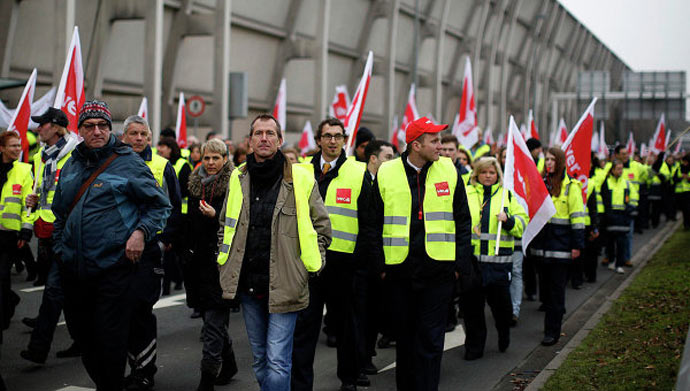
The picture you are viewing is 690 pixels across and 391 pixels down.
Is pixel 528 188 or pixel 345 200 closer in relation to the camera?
pixel 345 200

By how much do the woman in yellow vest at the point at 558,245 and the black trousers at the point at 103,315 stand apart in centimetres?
490

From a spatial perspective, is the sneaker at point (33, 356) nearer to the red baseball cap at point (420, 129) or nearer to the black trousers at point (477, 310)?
the red baseball cap at point (420, 129)

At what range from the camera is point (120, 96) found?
22047 mm

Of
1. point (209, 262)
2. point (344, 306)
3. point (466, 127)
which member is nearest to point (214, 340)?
point (209, 262)

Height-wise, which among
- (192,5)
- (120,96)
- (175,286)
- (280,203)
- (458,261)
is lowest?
(175,286)

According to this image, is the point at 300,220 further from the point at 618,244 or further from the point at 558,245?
the point at 618,244

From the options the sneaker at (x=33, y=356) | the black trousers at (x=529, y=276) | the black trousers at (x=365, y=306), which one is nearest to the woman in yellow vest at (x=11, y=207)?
the sneaker at (x=33, y=356)

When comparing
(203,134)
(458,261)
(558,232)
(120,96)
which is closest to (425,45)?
(203,134)

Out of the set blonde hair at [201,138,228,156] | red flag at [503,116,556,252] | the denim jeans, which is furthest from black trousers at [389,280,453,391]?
the denim jeans

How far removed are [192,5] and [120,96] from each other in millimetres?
3691

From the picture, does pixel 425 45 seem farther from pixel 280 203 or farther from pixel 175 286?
pixel 280 203

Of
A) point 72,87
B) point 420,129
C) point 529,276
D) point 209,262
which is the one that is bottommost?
point 529,276

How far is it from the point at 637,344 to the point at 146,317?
464 centimetres

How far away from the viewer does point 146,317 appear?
6504 mm
